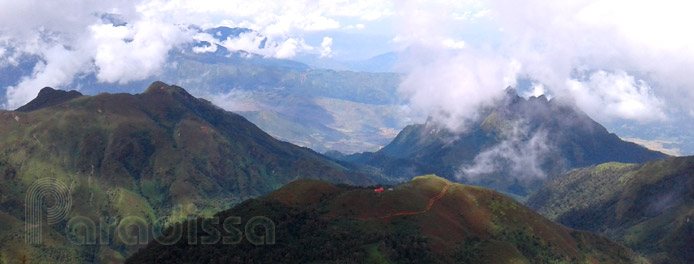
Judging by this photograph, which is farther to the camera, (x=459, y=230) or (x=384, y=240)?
(x=459, y=230)

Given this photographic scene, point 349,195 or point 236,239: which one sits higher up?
point 349,195

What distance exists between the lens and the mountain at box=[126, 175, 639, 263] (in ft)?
414

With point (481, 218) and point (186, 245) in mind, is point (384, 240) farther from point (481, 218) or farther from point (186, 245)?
point (186, 245)

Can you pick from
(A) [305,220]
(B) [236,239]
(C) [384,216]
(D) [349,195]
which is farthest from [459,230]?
(B) [236,239]

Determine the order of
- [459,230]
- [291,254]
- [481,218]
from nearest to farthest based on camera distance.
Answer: [291,254]
[459,230]
[481,218]

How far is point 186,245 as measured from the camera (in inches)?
5094

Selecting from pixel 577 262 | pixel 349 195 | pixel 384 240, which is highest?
pixel 349 195

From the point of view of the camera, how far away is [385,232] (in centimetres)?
13575

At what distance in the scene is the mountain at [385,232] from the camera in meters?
126

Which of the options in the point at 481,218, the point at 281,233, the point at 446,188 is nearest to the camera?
the point at 281,233

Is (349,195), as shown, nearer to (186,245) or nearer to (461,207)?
(461,207)

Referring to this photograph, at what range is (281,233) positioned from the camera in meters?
135

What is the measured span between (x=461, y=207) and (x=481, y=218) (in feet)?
22.1

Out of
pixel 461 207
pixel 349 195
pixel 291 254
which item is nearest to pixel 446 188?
pixel 461 207
